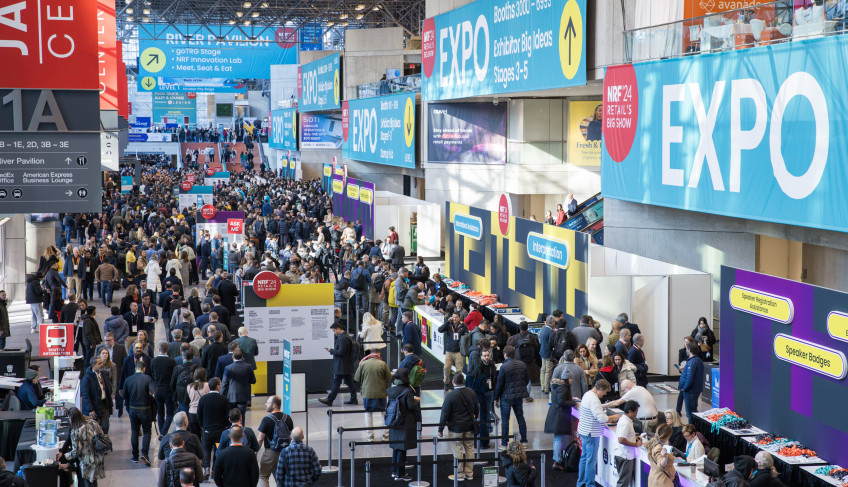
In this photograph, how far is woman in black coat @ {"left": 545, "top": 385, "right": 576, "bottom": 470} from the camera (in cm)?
1106

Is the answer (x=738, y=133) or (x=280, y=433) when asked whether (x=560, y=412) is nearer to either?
(x=280, y=433)

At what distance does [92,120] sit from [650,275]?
9.42 meters

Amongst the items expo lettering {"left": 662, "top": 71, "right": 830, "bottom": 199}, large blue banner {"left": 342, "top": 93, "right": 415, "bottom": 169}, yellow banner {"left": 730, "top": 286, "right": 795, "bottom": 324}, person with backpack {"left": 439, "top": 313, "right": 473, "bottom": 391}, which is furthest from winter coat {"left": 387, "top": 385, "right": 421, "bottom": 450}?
large blue banner {"left": 342, "top": 93, "right": 415, "bottom": 169}

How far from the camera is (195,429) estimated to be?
10.8 meters

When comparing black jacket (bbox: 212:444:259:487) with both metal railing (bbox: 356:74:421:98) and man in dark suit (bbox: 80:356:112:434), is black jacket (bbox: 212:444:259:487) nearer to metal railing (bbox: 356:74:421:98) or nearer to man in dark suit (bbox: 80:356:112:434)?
man in dark suit (bbox: 80:356:112:434)

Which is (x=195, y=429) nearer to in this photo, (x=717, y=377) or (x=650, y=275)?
(x=717, y=377)

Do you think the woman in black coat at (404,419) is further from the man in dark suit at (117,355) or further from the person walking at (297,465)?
the man in dark suit at (117,355)

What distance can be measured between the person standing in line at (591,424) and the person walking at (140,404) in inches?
196

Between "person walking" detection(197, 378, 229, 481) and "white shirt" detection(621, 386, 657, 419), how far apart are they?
4.40 meters

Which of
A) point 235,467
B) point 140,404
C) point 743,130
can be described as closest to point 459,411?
point 235,467

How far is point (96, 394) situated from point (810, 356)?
7915 millimetres

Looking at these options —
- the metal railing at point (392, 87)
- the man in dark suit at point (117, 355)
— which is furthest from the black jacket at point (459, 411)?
the metal railing at point (392, 87)

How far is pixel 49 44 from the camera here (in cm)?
918

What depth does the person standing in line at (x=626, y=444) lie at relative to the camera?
32.2 feet
